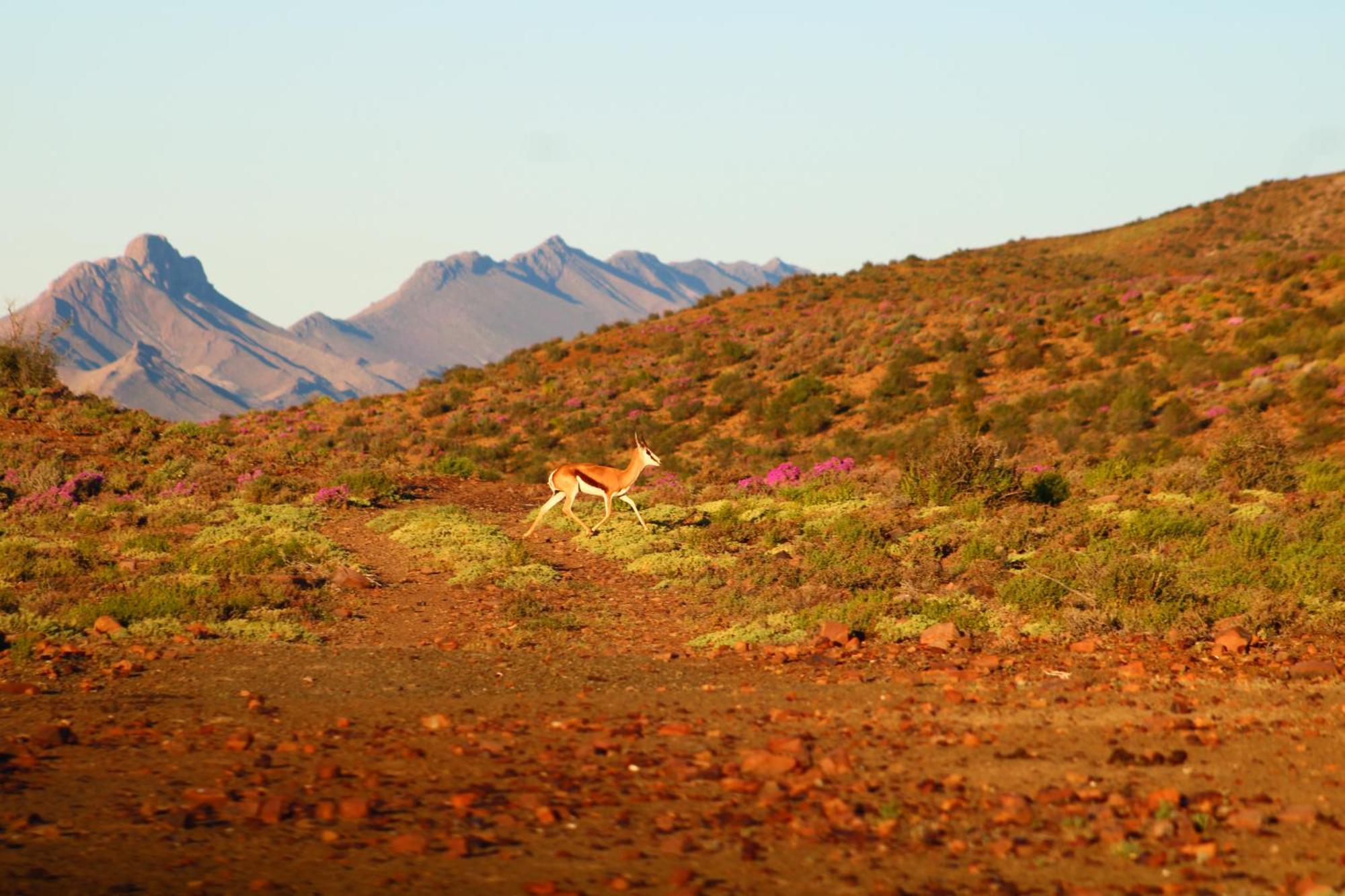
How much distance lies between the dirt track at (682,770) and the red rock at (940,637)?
0.30 metres

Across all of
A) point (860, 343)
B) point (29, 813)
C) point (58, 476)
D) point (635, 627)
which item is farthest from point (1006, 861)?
point (860, 343)

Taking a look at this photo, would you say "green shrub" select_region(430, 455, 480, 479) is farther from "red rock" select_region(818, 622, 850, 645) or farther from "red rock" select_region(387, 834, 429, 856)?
"red rock" select_region(387, 834, 429, 856)

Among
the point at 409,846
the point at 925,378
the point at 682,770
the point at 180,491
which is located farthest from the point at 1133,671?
the point at 925,378

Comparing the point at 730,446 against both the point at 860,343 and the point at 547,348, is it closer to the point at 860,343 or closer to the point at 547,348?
the point at 860,343

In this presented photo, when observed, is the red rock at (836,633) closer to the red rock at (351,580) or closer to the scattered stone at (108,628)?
the red rock at (351,580)

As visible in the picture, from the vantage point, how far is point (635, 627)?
44.6 ft

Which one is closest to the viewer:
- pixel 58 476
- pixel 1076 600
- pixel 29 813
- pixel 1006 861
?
pixel 1006 861

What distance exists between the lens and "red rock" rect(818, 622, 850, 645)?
1234 cm

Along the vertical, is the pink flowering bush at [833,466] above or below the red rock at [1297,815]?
above

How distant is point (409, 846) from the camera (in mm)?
6023

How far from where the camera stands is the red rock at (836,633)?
12.3m

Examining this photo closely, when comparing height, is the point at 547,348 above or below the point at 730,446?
above

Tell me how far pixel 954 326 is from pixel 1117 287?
673 cm

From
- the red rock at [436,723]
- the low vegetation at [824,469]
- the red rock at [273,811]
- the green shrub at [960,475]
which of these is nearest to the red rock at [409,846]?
the red rock at [273,811]
